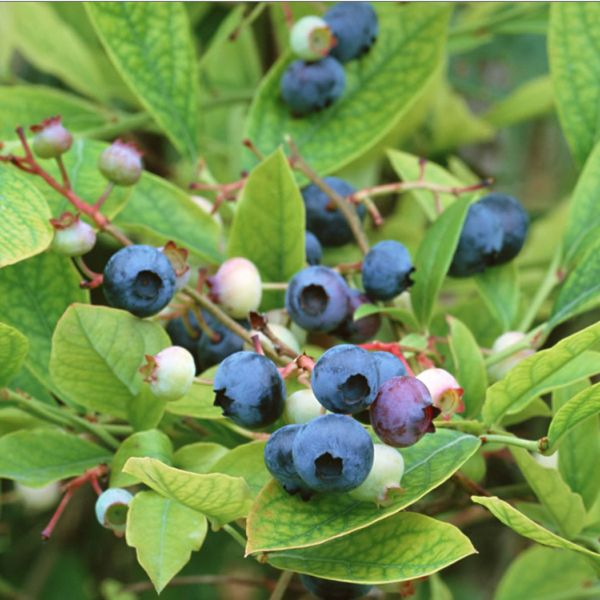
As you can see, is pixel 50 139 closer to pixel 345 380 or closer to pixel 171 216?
pixel 171 216

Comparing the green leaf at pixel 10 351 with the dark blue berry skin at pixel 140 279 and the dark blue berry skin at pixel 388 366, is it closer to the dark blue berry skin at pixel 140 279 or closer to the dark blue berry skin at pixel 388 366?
the dark blue berry skin at pixel 140 279

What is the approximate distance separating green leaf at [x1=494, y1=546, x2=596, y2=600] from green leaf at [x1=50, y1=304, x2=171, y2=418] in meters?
0.78

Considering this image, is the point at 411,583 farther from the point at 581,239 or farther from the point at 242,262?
the point at 581,239

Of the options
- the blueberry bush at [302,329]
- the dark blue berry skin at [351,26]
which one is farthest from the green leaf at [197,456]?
the dark blue berry skin at [351,26]

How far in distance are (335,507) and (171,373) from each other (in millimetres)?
173

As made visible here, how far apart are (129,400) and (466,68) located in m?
1.59

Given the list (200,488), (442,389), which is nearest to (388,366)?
(442,389)

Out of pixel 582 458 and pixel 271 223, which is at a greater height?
pixel 271 223

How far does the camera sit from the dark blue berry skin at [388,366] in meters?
0.63

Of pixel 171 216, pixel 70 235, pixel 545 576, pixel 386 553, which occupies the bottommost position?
pixel 545 576

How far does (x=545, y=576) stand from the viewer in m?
1.25

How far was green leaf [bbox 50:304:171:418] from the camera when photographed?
0.71 m

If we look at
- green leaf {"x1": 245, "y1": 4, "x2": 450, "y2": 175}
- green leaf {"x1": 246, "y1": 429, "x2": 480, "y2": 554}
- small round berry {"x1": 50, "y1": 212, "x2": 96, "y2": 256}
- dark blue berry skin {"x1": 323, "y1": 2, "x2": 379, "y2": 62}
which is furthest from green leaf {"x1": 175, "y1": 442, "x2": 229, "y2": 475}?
dark blue berry skin {"x1": 323, "y1": 2, "x2": 379, "y2": 62}

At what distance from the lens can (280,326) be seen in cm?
81
